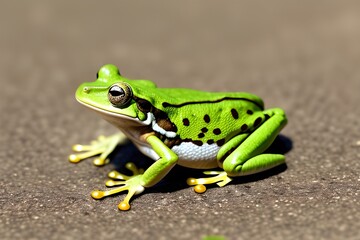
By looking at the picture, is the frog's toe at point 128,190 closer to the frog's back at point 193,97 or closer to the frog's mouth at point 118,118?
the frog's mouth at point 118,118

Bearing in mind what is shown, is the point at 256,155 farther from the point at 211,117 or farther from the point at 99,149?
the point at 99,149

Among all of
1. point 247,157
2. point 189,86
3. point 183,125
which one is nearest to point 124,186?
point 183,125

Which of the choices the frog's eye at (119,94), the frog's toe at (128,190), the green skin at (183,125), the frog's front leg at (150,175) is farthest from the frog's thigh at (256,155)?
the frog's eye at (119,94)

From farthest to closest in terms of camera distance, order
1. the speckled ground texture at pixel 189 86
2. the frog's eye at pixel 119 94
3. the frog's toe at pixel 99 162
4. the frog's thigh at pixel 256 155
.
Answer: the frog's toe at pixel 99 162, the frog's thigh at pixel 256 155, the frog's eye at pixel 119 94, the speckled ground texture at pixel 189 86

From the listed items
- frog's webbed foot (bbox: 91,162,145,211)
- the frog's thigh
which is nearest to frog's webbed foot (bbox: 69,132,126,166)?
frog's webbed foot (bbox: 91,162,145,211)

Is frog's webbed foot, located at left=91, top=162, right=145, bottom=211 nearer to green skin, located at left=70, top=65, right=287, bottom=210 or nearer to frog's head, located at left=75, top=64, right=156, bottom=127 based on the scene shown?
green skin, located at left=70, top=65, right=287, bottom=210
